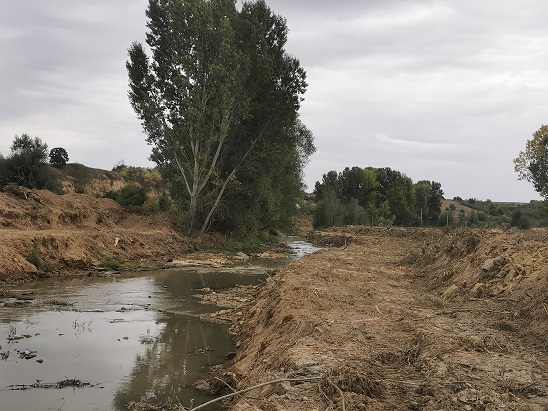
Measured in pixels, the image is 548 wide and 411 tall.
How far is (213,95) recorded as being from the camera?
28.3m

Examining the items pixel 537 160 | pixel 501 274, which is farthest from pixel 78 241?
pixel 537 160

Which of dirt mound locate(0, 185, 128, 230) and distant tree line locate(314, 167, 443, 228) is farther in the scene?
distant tree line locate(314, 167, 443, 228)

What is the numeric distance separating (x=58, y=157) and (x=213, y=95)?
115ft

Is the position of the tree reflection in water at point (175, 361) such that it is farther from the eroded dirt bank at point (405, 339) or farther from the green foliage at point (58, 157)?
the green foliage at point (58, 157)

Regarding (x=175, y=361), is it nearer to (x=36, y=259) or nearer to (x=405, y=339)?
(x=405, y=339)

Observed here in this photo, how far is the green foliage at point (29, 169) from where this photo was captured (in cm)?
3148

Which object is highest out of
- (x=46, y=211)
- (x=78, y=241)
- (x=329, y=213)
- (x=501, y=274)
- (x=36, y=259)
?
(x=329, y=213)

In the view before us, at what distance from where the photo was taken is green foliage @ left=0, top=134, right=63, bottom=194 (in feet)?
103

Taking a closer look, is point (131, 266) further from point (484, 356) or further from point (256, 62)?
point (484, 356)

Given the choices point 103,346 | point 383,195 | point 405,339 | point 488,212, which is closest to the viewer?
point 405,339

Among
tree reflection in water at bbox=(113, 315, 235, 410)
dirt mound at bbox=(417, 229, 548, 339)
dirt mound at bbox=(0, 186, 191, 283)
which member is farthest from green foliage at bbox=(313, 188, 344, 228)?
tree reflection in water at bbox=(113, 315, 235, 410)

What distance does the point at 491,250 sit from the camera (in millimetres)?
13523

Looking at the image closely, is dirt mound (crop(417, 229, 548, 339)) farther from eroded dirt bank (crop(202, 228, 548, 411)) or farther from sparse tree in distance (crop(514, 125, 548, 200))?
sparse tree in distance (crop(514, 125, 548, 200))

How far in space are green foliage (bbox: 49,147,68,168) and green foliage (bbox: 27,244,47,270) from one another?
4145cm
